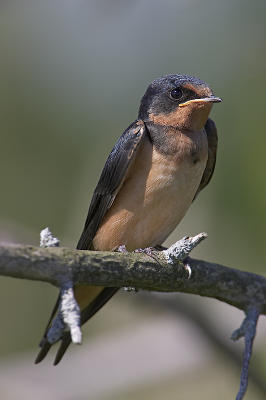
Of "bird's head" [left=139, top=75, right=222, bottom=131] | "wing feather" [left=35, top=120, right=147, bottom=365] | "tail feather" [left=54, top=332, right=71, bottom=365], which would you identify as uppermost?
"bird's head" [left=139, top=75, right=222, bottom=131]

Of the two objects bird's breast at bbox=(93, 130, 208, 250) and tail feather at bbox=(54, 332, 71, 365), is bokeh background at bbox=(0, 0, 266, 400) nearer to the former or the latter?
bird's breast at bbox=(93, 130, 208, 250)

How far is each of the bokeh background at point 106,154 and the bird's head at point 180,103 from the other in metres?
0.68

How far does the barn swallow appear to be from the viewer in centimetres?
418

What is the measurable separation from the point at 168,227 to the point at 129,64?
224 cm

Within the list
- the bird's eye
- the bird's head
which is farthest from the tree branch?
the bird's eye

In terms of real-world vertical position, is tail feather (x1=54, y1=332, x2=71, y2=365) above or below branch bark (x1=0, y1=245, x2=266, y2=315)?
below

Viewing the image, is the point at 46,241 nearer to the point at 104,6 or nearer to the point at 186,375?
the point at 104,6

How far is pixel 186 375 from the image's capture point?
5547mm

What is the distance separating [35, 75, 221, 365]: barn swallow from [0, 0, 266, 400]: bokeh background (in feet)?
2.42

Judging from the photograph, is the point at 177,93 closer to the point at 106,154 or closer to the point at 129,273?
the point at 129,273

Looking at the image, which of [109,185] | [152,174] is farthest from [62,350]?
[152,174]

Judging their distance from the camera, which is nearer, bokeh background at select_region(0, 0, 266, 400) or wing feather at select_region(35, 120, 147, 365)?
wing feather at select_region(35, 120, 147, 365)

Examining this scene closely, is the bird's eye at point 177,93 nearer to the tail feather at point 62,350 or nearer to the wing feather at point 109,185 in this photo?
the wing feather at point 109,185

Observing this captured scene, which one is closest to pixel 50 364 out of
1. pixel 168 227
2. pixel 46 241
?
pixel 168 227
